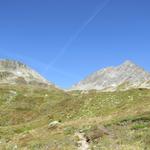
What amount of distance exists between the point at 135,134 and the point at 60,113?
36660mm

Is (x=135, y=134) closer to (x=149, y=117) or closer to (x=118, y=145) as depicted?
(x=118, y=145)

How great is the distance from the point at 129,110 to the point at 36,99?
40.1 meters

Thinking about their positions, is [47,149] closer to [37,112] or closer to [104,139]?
[104,139]

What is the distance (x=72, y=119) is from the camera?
5847cm

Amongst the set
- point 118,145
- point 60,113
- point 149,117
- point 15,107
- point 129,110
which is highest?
point 15,107

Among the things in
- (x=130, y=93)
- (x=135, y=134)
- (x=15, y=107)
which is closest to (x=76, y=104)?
(x=130, y=93)

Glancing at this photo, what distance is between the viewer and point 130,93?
71.1m

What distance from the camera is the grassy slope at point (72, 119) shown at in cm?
2895

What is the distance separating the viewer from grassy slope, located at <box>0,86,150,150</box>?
2895 cm

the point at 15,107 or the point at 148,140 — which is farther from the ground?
the point at 15,107

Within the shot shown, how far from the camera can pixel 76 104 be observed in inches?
2756

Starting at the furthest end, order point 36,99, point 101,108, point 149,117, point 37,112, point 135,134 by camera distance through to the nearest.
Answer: point 36,99 → point 37,112 → point 101,108 → point 149,117 → point 135,134

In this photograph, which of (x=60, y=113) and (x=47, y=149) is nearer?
(x=47, y=149)

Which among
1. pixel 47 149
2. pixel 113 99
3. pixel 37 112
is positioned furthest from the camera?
pixel 37 112
